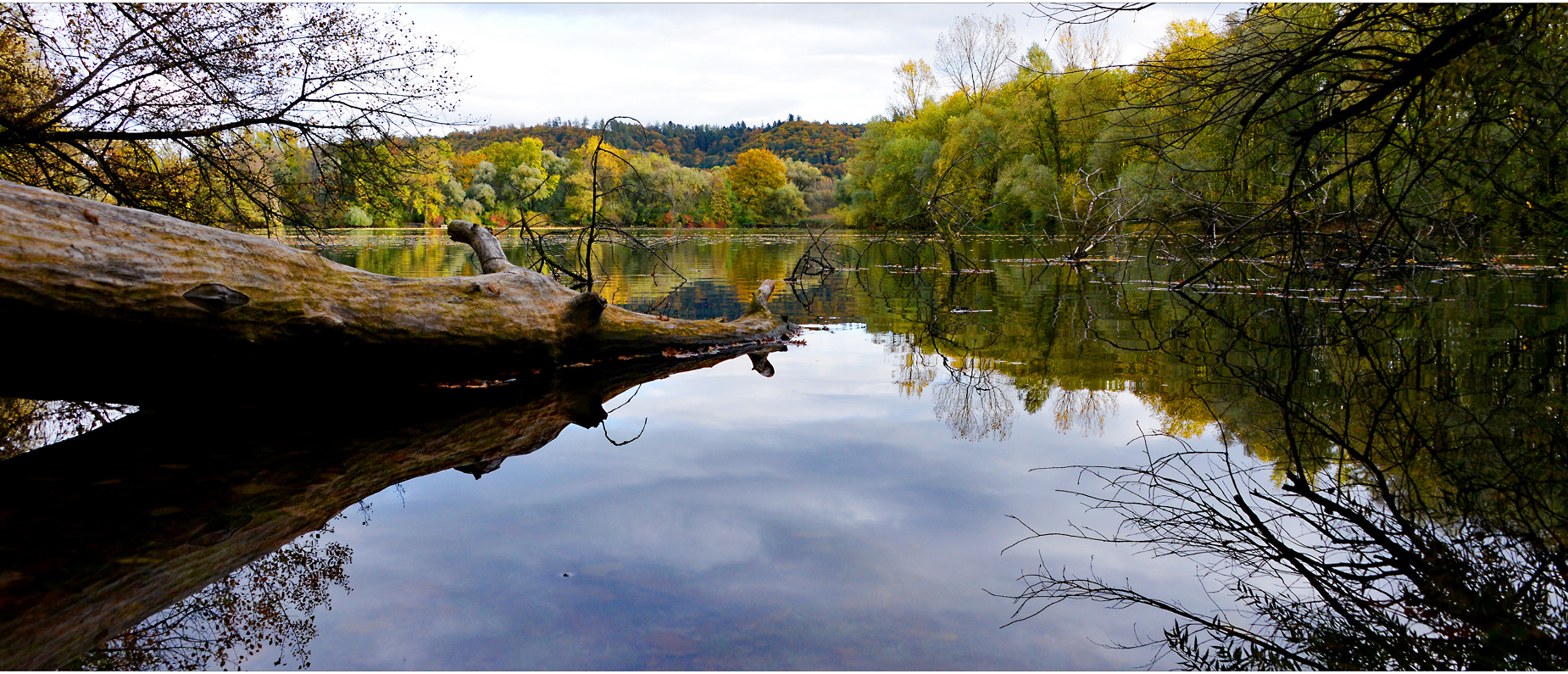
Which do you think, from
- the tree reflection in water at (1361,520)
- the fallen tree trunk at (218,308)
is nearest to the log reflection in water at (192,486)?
the fallen tree trunk at (218,308)

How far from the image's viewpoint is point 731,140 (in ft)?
425

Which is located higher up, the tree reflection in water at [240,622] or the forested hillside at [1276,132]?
the forested hillside at [1276,132]

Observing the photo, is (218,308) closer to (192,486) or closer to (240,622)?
(192,486)

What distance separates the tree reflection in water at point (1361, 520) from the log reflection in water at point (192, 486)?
2.92m

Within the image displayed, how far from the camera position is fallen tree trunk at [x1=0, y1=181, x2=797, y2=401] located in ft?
13.4

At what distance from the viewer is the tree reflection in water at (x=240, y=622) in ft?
8.00

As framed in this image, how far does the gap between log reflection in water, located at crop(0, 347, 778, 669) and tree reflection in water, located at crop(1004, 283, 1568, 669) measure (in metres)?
2.92

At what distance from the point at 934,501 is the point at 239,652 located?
8.68ft

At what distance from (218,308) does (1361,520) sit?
5.79 meters

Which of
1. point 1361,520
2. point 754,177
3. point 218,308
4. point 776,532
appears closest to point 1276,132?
point 1361,520

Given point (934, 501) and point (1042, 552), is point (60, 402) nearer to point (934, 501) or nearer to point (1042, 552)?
point (934, 501)

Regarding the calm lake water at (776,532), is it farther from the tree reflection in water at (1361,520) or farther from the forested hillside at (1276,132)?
the forested hillside at (1276,132)

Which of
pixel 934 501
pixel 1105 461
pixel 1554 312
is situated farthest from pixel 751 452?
pixel 1554 312

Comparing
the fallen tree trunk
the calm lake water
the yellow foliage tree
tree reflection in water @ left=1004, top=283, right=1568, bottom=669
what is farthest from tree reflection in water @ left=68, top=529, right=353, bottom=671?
the yellow foliage tree
